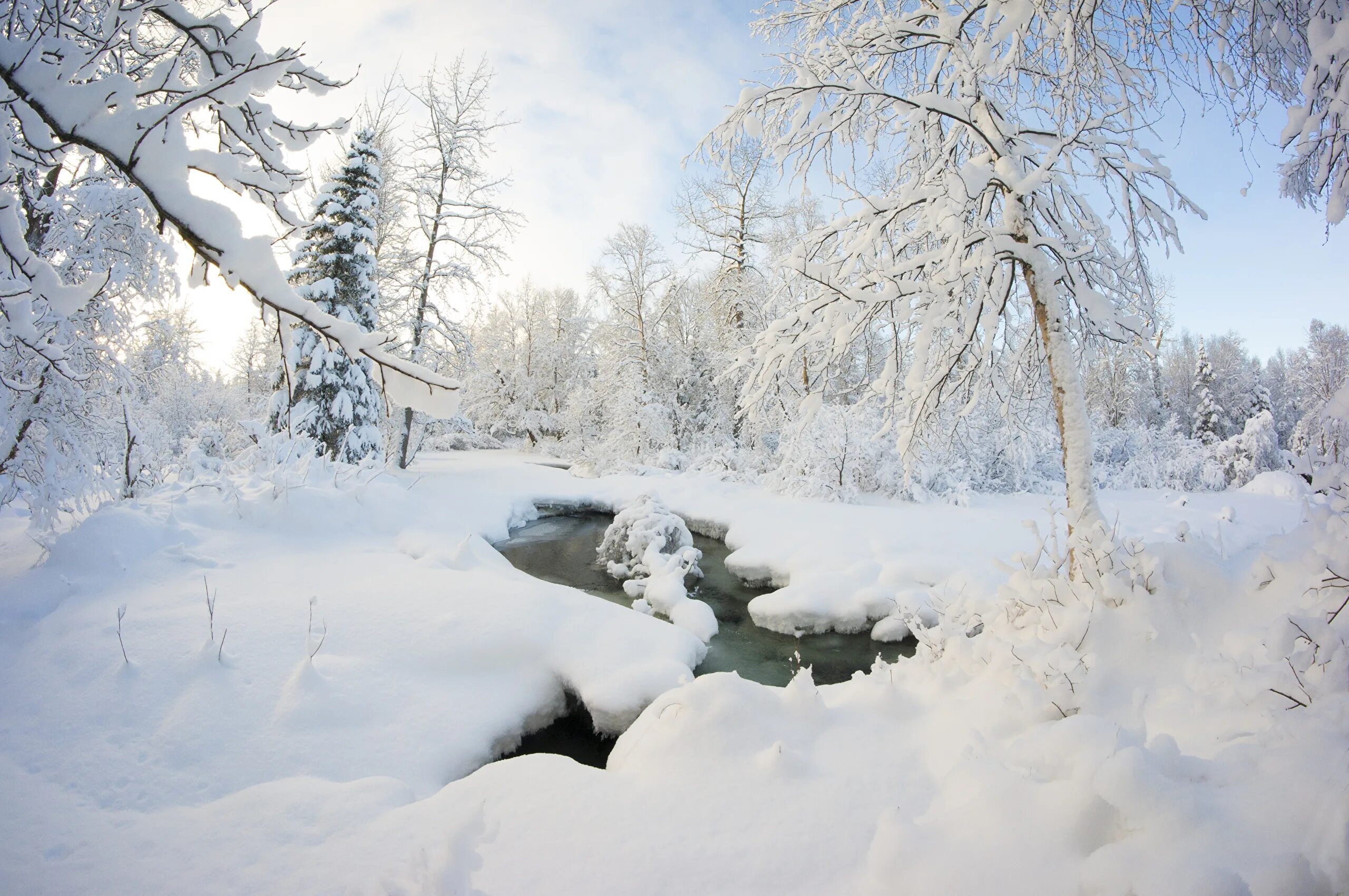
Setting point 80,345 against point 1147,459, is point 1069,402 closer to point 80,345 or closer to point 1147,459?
point 80,345

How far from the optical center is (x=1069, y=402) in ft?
13.8

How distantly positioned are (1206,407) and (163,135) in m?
37.1

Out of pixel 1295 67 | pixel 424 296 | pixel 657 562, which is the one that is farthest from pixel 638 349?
pixel 1295 67

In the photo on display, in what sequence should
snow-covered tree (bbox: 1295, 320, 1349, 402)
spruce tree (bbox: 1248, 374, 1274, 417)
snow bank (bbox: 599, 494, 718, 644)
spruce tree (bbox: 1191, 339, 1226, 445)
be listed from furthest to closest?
1. spruce tree (bbox: 1191, 339, 1226, 445)
2. spruce tree (bbox: 1248, 374, 1274, 417)
3. snow-covered tree (bbox: 1295, 320, 1349, 402)
4. snow bank (bbox: 599, 494, 718, 644)

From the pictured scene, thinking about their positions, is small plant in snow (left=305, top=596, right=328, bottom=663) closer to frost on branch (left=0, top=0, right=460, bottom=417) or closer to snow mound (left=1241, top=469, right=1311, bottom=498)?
frost on branch (left=0, top=0, right=460, bottom=417)

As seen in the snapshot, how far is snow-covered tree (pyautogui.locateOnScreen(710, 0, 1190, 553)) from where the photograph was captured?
3.84 metres

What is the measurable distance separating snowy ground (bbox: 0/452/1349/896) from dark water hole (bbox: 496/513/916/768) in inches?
10.5

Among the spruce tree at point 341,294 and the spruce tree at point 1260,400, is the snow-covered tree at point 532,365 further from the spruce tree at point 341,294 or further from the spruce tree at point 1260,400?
the spruce tree at point 1260,400

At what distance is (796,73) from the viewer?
433cm

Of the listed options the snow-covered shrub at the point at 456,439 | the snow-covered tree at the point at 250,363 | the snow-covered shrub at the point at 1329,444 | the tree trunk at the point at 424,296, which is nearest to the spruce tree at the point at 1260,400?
the snow-covered shrub at the point at 1329,444

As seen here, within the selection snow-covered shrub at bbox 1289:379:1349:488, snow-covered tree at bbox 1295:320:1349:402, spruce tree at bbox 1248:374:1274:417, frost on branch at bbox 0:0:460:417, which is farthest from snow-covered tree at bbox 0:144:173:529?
spruce tree at bbox 1248:374:1274:417

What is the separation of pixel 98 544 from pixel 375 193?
12.5m

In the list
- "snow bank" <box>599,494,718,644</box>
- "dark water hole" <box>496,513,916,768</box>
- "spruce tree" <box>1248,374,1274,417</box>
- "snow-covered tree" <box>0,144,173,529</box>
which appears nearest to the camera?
"dark water hole" <box>496,513,916,768</box>

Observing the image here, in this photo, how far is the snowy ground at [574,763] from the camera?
182 cm
